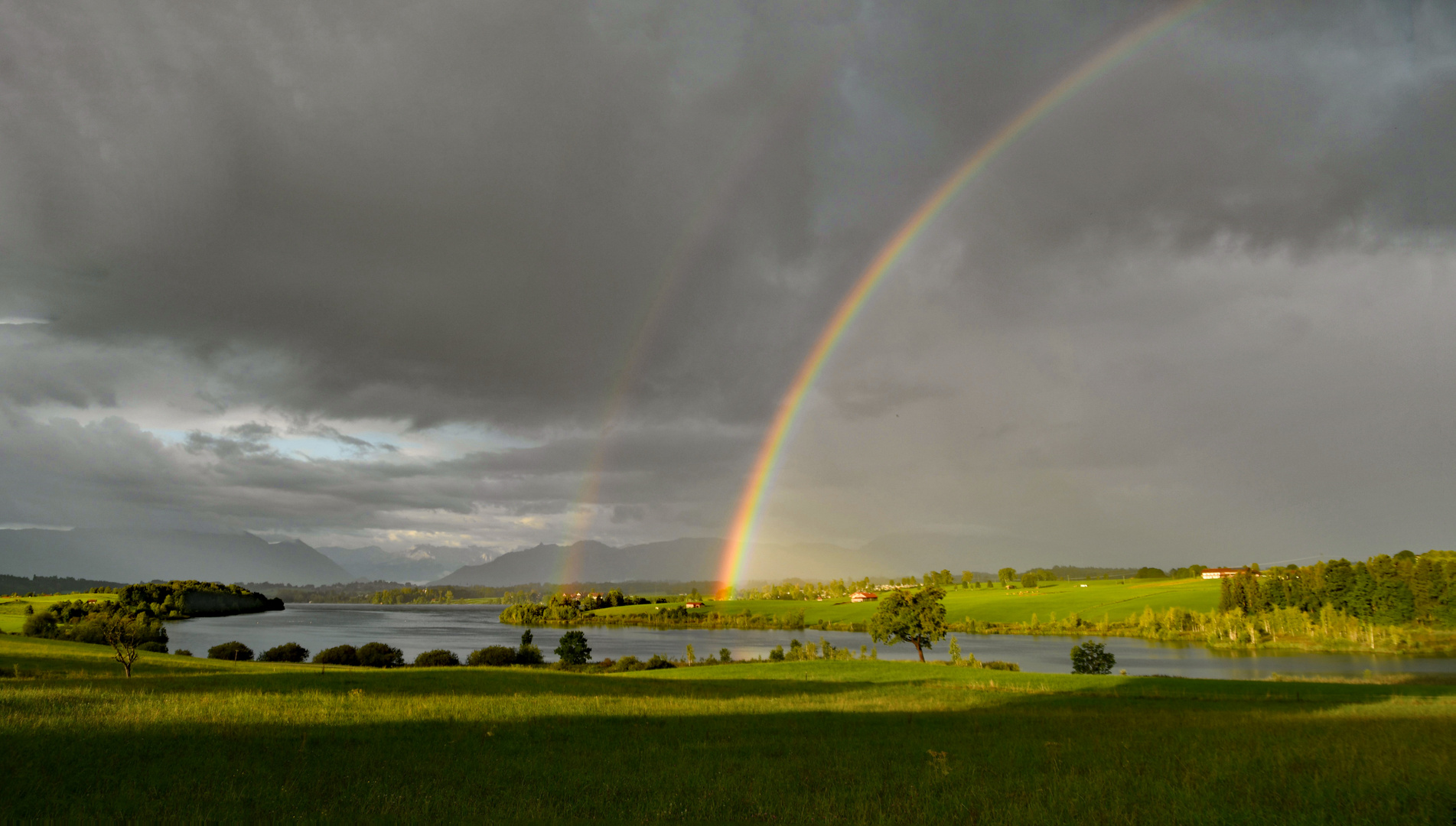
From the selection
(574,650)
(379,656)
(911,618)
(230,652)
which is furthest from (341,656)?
(911,618)

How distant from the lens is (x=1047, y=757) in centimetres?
1759

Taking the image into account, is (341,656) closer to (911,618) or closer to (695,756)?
(911,618)

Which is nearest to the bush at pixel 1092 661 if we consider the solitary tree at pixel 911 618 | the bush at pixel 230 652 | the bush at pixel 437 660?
the solitary tree at pixel 911 618

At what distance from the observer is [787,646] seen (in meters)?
148

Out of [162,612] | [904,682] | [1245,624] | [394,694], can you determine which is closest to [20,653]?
[394,694]

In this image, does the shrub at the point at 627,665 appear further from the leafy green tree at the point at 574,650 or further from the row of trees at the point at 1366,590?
the row of trees at the point at 1366,590

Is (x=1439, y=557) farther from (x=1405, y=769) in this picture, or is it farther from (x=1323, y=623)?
(x=1405, y=769)

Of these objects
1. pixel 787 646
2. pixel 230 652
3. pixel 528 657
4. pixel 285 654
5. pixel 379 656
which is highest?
pixel 230 652

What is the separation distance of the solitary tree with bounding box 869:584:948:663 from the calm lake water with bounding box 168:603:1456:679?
11.0m

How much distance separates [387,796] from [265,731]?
10.2m

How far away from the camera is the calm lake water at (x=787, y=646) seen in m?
99.2

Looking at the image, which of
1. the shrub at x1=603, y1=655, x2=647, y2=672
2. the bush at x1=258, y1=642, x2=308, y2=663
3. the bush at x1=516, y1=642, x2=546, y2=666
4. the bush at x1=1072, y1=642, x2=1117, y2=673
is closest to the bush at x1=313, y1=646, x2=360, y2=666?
the bush at x1=258, y1=642, x2=308, y2=663

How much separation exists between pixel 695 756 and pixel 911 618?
75976mm

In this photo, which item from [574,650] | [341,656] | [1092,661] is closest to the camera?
[341,656]
